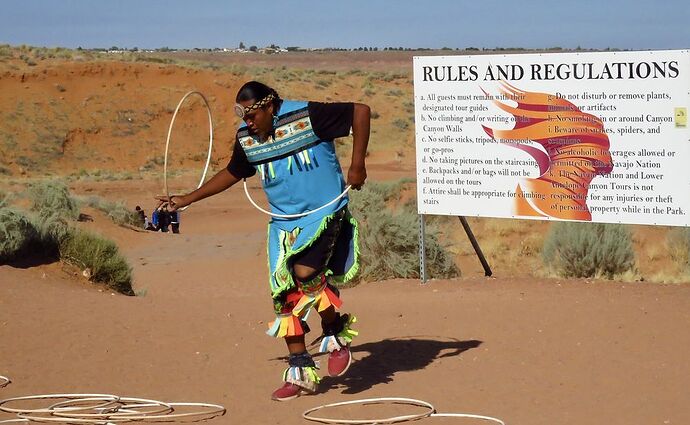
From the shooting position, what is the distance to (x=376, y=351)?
8211mm

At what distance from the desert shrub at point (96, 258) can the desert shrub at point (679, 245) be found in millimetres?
7142

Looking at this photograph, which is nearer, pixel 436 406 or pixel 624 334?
pixel 436 406

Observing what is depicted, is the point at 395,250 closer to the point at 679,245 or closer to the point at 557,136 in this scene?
the point at 557,136

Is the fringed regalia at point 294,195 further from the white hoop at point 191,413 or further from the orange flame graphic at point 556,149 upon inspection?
the orange flame graphic at point 556,149

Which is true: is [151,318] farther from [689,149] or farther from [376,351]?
[689,149]

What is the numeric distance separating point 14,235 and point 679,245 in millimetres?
9181

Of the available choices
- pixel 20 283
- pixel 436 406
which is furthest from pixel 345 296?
pixel 436 406

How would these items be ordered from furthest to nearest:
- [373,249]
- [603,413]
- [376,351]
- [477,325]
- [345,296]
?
[373,249]
[345,296]
[477,325]
[376,351]
[603,413]

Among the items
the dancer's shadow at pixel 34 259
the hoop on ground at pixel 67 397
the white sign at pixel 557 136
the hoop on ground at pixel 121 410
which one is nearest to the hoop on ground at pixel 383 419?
the hoop on ground at pixel 121 410

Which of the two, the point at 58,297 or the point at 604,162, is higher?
the point at 604,162

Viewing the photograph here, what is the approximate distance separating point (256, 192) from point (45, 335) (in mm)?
21436

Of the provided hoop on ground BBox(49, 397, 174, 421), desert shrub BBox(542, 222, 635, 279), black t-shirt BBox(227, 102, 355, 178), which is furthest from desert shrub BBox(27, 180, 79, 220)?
black t-shirt BBox(227, 102, 355, 178)

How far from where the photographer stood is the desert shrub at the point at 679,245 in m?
14.9

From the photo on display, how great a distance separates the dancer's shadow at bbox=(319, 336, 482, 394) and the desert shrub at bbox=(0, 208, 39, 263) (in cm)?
465
